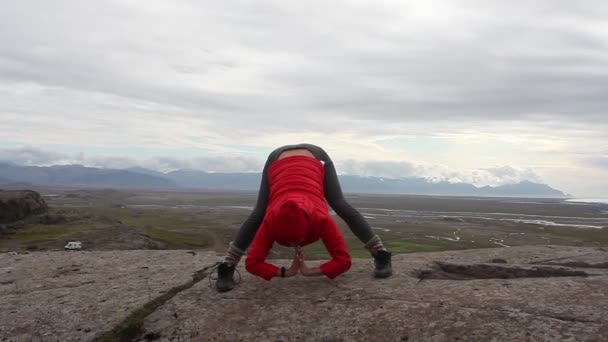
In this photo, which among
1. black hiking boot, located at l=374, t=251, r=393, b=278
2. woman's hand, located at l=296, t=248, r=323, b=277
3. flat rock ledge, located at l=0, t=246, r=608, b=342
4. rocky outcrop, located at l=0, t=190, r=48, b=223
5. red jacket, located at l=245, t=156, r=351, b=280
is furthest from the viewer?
rocky outcrop, located at l=0, t=190, r=48, b=223

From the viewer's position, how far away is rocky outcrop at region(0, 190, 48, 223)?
173ft

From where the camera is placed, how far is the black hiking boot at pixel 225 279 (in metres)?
7.23

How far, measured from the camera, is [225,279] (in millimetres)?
7324

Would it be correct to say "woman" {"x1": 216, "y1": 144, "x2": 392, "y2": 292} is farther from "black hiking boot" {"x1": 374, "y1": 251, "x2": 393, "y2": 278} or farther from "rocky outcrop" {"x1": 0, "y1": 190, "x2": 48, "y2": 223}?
"rocky outcrop" {"x1": 0, "y1": 190, "x2": 48, "y2": 223}

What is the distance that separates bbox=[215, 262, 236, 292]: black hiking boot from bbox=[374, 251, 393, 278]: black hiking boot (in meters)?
2.33

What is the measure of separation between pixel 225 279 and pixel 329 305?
1.82 meters

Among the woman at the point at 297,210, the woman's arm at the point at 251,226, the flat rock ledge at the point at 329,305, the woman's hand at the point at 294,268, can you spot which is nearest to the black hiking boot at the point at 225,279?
the woman at the point at 297,210

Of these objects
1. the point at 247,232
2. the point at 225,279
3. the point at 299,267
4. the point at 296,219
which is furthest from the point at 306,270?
the point at 296,219

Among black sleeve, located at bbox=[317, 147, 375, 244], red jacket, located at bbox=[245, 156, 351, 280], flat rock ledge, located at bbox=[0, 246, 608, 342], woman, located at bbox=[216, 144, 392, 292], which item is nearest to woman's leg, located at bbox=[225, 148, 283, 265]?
woman, located at bbox=[216, 144, 392, 292]

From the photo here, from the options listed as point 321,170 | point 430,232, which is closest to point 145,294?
point 321,170

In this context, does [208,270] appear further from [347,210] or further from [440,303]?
[440,303]

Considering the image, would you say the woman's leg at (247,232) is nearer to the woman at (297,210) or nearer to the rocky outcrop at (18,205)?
the woman at (297,210)

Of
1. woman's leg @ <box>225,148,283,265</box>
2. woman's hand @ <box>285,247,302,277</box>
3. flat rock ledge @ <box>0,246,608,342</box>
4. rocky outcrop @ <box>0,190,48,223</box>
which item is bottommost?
rocky outcrop @ <box>0,190,48,223</box>

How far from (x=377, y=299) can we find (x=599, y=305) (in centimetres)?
272
